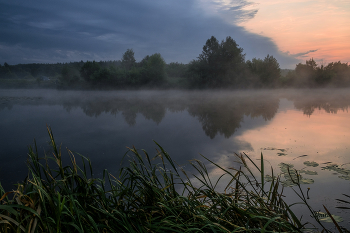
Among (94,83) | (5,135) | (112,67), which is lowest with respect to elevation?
(5,135)

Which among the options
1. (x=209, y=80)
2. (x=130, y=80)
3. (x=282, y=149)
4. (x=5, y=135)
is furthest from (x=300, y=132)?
(x=130, y=80)

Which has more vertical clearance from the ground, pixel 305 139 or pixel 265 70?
pixel 265 70

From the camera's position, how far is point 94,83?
3962 centimetres

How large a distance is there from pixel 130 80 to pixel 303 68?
3204 centimetres

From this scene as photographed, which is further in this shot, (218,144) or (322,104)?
(322,104)

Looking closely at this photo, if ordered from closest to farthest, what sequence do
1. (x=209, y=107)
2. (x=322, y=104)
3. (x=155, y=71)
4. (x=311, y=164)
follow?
1. (x=311, y=164)
2. (x=209, y=107)
3. (x=322, y=104)
4. (x=155, y=71)

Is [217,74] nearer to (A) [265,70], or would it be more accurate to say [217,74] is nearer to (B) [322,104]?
(A) [265,70]

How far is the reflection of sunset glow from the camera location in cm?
468

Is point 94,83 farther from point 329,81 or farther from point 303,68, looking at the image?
point 329,81

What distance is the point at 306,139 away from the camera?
604cm

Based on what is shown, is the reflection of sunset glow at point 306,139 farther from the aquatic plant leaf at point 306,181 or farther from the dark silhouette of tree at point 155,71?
the dark silhouette of tree at point 155,71

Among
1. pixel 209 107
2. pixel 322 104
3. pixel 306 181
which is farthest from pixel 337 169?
pixel 322 104

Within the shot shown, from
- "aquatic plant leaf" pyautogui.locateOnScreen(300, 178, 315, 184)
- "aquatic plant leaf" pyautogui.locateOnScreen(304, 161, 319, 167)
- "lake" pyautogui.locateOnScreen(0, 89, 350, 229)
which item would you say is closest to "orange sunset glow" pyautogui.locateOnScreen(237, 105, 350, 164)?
"lake" pyautogui.locateOnScreen(0, 89, 350, 229)

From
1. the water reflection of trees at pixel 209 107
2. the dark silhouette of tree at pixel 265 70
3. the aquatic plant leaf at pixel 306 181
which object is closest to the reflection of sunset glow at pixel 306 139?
the aquatic plant leaf at pixel 306 181
